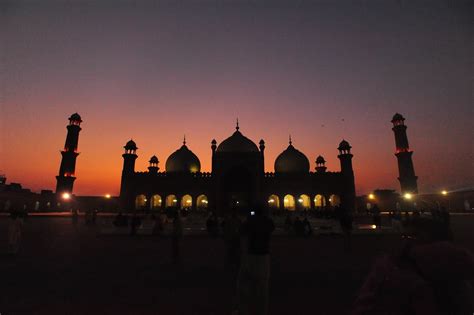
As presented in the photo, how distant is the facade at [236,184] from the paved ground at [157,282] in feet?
85.8

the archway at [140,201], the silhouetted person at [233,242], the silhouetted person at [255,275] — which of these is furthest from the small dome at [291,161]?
the silhouetted person at [255,275]

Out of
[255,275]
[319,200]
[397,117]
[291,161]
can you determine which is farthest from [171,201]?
[397,117]

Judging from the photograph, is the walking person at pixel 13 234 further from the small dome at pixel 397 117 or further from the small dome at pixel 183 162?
the small dome at pixel 397 117

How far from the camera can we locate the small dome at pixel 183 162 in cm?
4081

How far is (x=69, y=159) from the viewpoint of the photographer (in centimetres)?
3944

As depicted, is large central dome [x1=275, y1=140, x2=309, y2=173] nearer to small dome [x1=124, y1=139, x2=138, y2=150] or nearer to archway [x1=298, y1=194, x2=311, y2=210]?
archway [x1=298, y1=194, x2=311, y2=210]

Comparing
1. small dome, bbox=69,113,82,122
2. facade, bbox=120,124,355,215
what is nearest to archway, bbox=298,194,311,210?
facade, bbox=120,124,355,215

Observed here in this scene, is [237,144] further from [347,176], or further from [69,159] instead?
[69,159]

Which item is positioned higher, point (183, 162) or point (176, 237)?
point (183, 162)

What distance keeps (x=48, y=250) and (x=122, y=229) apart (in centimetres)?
615

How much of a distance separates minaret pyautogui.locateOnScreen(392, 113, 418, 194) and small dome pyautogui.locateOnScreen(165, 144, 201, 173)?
31290 mm

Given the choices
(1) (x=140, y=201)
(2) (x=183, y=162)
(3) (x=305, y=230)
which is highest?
(2) (x=183, y=162)

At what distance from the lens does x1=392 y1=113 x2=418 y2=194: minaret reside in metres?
39.1

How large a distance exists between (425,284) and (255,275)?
224 cm
